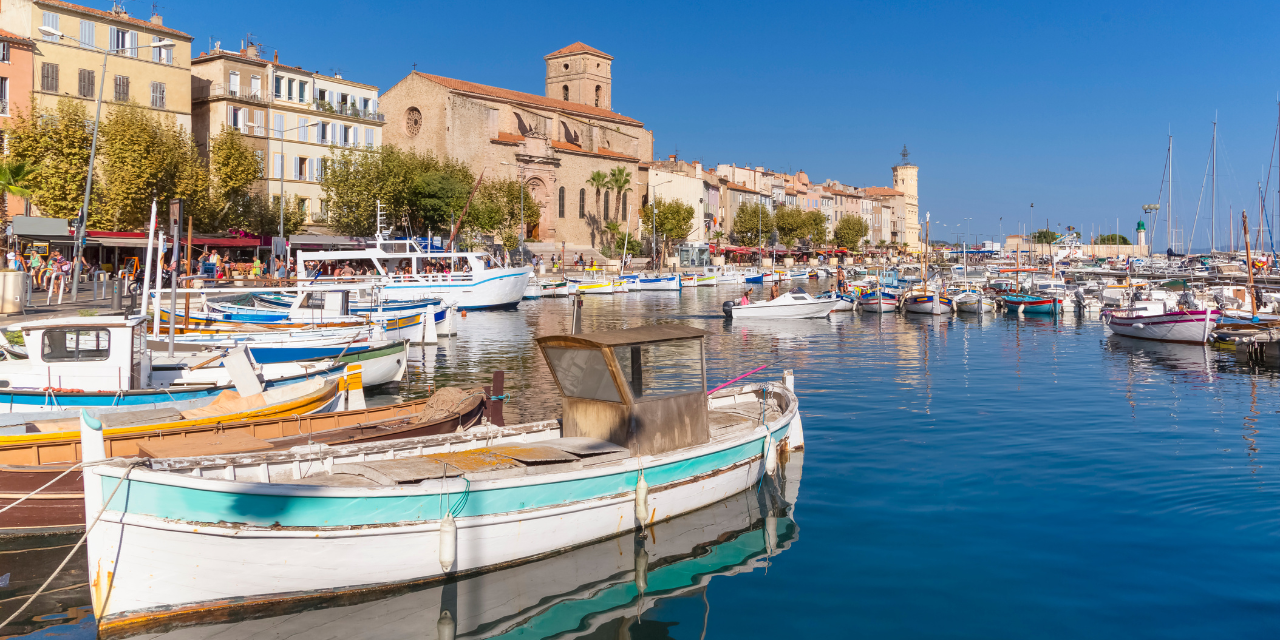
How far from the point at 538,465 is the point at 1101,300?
52.1 m

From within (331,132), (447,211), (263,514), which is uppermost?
(331,132)

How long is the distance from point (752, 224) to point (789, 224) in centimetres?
539

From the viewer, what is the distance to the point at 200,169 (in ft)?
156

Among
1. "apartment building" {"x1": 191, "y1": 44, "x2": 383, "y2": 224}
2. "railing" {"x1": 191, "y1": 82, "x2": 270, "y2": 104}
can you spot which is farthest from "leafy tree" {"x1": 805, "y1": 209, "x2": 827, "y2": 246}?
A: "railing" {"x1": 191, "y1": 82, "x2": 270, "y2": 104}

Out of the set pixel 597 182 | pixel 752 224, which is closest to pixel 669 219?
pixel 597 182

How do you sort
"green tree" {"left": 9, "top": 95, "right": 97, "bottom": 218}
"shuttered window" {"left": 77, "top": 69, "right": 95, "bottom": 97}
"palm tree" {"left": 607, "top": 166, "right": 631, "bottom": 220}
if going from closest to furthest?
"green tree" {"left": 9, "top": 95, "right": 97, "bottom": 218}
"shuttered window" {"left": 77, "top": 69, "right": 95, "bottom": 97}
"palm tree" {"left": 607, "top": 166, "right": 631, "bottom": 220}

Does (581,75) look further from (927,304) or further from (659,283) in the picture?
(927,304)

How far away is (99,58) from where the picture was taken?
46.4 m

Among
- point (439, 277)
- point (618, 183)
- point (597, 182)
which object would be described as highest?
point (618, 183)

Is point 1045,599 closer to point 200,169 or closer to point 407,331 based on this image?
point 407,331

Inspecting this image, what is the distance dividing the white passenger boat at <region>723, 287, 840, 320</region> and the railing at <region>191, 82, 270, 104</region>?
33.6m

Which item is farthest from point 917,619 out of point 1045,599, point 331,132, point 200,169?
point 331,132

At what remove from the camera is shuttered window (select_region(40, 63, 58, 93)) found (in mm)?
44469

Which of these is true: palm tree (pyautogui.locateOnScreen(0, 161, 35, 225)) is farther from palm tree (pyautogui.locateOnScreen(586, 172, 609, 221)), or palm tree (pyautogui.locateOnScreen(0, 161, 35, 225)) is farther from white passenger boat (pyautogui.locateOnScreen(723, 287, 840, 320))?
palm tree (pyautogui.locateOnScreen(586, 172, 609, 221))
